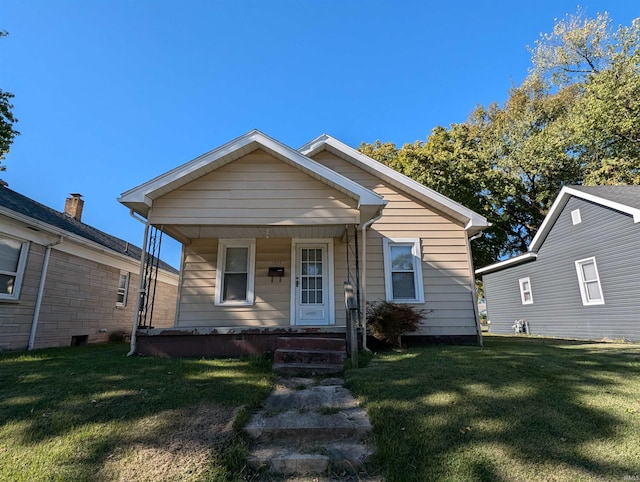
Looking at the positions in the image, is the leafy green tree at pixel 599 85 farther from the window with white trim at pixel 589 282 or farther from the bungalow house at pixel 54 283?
the bungalow house at pixel 54 283

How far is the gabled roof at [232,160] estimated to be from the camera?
20.0 ft

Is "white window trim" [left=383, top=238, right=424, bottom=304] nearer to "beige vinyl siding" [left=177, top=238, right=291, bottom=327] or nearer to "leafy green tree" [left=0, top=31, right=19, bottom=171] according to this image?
"beige vinyl siding" [left=177, top=238, right=291, bottom=327]

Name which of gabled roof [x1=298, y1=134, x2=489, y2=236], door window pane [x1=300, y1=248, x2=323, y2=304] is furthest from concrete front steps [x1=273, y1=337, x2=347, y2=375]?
gabled roof [x1=298, y1=134, x2=489, y2=236]

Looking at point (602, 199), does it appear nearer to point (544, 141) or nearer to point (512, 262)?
point (512, 262)

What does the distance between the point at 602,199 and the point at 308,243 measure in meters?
9.50

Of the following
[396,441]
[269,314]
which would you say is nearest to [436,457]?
[396,441]

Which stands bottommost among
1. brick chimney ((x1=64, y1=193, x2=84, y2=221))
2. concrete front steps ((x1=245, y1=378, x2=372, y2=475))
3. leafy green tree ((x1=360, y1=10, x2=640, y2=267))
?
concrete front steps ((x1=245, y1=378, x2=372, y2=475))

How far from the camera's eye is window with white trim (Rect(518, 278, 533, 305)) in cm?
1450

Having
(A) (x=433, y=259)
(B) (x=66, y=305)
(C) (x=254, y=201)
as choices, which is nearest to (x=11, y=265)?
(B) (x=66, y=305)

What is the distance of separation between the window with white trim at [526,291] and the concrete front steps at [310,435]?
46.0ft

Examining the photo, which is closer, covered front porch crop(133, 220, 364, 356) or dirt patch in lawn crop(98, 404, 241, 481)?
dirt patch in lawn crop(98, 404, 241, 481)

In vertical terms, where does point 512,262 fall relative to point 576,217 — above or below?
below

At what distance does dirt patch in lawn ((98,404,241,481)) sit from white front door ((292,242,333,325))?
458 centimetres

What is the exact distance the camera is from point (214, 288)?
780 cm
